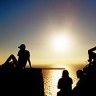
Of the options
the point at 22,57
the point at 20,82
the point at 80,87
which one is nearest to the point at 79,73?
the point at 80,87

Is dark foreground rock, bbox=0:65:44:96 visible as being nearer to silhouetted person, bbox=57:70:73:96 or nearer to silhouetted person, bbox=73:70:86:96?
silhouetted person, bbox=57:70:73:96

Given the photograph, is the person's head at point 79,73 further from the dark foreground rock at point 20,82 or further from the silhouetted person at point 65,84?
the dark foreground rock at point 20,82

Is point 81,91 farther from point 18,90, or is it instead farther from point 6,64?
point 6,64

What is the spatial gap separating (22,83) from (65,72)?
482 cm

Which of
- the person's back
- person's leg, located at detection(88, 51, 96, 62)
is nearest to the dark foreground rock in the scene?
the person's back

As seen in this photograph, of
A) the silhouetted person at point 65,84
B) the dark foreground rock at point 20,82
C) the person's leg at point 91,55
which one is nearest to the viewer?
the silhouetted person at point 65,84

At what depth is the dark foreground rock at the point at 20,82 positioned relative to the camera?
1463 centimetres

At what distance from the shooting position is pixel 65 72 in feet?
37.9

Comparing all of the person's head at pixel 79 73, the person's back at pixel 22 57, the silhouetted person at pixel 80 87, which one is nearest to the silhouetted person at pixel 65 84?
the silhouetted person at pixel 80 87

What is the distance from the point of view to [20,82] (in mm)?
15305

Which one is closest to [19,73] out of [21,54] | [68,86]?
[21,54]

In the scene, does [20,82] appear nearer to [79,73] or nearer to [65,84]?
[65,84]

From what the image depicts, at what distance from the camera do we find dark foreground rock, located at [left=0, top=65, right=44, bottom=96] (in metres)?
14.6

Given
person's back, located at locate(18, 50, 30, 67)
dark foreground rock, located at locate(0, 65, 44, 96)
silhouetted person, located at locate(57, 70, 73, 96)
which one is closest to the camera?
silhouetted person, located at locate(57, 70, 73, 96)
